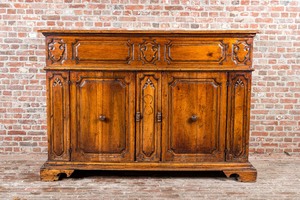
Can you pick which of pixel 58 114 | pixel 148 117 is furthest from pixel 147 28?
pixel 58 114

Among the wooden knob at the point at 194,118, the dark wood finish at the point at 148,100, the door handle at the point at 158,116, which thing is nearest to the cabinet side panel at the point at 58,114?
the dark wood finish at the point at 148,100

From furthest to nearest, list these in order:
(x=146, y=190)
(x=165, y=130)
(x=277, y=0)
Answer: (x=277, y=0) < (x=165, y=130) < (x=146, y=190)

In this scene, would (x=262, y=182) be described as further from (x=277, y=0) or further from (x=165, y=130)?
(x=277, y=0)

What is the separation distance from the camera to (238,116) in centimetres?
344

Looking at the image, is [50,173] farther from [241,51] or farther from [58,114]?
Answer: [241,51]

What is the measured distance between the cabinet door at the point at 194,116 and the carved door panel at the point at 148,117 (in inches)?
2.3

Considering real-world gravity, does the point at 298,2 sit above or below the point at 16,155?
above

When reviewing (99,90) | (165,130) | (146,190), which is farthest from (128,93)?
(146,190)

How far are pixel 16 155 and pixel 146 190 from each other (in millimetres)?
1848

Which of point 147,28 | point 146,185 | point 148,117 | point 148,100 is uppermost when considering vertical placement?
point 147,28

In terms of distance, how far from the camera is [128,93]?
11.2 feet

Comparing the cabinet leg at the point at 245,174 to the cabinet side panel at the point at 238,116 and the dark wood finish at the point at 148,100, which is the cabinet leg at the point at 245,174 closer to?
the dark wood finish at the point at 148,100

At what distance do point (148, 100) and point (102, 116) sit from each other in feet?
1.46

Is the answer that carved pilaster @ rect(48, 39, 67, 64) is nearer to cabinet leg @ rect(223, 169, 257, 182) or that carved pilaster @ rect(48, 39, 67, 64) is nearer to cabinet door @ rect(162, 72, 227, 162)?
cabinet door @ rect(162, 72, 227, 162)
